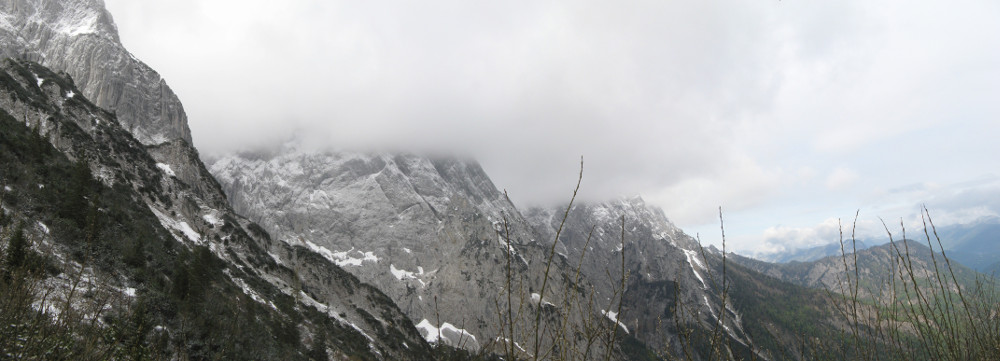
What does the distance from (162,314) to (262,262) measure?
41987mm

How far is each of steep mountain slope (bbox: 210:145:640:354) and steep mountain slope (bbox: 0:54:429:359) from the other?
67563 millimetres

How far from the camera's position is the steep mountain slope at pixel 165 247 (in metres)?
27.4

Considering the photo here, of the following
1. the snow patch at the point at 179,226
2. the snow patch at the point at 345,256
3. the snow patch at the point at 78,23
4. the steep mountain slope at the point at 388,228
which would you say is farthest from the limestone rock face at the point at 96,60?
the steep mountain slope at the point at 388,228

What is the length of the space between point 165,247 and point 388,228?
406 ft

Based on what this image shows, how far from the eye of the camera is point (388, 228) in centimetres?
16288

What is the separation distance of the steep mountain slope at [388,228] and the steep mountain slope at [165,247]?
6756 cm

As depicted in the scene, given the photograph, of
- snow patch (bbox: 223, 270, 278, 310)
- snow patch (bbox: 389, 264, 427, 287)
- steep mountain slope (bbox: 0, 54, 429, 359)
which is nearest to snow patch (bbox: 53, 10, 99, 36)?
steep mountain slope (bbox: 0, 54, 429, 359)

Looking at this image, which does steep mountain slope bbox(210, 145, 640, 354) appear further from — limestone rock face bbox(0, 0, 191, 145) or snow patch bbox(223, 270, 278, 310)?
snow patch bbox(223, 270, 278, 310)

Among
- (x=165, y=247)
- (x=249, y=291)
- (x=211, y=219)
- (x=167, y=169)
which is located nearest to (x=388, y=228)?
(x=167, y=169)

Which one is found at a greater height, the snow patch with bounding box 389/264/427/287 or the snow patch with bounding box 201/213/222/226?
the snow patch with bounding box 201/213/222/226

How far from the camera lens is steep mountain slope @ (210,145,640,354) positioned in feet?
494

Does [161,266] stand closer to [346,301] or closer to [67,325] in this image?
[67,325]

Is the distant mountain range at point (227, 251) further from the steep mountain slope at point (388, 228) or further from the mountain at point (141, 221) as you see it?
the steep mountain slope at point (388, 228)

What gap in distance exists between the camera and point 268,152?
7279 inches
